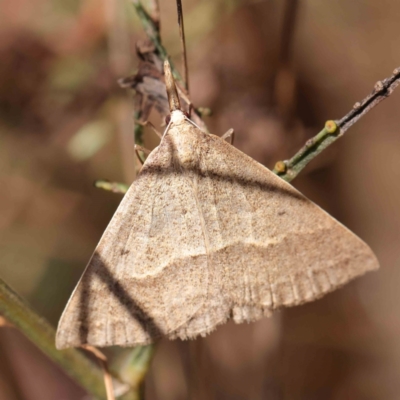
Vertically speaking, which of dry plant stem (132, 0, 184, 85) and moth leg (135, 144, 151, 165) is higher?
dry plant stem (132, 0, 184, 85)

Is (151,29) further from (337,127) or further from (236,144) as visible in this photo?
(236,144)

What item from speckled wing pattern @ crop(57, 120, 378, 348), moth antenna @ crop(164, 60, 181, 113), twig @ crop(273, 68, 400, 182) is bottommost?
speckled wing pattern @ crop(57, 120, 378, 348)

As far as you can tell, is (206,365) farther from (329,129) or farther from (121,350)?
(329,129)

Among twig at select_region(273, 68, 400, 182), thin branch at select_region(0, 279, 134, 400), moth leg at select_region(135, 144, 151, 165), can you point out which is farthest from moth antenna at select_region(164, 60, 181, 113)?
thin branch at select_region(0, 279, 134, 400)

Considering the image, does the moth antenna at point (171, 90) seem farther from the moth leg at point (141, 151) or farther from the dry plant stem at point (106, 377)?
the dry plant stem at point (106, 377)

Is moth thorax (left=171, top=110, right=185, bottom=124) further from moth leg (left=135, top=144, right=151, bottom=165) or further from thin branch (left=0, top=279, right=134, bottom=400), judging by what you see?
thin branch (left=0, top=279, right=134, bottom=400)

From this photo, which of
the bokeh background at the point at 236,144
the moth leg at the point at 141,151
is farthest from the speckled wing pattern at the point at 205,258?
the bokeh background at the point at 236,144
